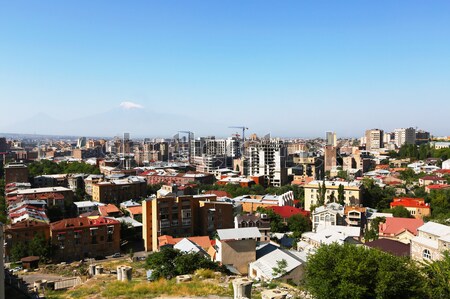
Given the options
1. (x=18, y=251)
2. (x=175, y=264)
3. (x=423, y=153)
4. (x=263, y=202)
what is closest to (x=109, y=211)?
(x=18, y=251)

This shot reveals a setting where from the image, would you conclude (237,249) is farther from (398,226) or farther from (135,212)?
(135,212)

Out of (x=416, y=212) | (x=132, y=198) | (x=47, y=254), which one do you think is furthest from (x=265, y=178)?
(x=47, y=254)

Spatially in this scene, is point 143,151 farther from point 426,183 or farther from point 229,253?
point 229,253

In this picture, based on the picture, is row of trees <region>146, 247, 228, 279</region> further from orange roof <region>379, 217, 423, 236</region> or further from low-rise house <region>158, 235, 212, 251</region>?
orange roof <region>379, 217, 423, 236</region>

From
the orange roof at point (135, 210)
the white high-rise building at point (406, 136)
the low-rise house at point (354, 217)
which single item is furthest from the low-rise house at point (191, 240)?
the white high-rise building at point (406, 136)

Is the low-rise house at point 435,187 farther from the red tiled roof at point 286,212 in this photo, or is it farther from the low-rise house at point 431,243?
the low-rise house at point 431,243

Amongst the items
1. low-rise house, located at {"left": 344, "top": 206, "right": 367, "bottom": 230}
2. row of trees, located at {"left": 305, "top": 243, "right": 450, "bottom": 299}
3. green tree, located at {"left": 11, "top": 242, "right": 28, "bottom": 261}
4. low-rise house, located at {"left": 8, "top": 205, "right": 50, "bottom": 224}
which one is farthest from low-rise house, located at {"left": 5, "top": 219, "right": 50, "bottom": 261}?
low-rise house, located at {"left": 344, "top": 206, "right": 367, "bottom": 230}
